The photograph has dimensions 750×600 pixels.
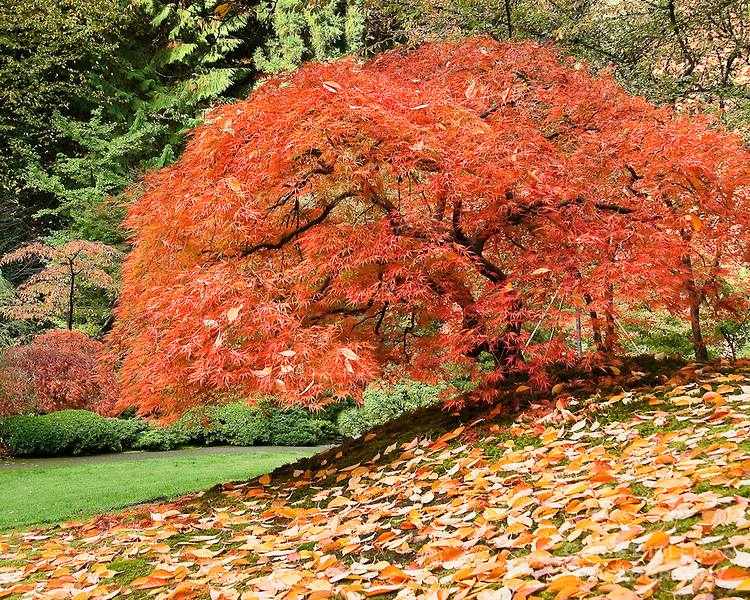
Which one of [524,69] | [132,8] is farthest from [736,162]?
[132,8]

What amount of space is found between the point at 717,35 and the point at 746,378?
21.2 feet

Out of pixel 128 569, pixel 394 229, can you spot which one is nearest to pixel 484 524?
pixel 128 569

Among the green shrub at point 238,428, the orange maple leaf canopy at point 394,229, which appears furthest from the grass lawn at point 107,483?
the orange maple leaf canopy at point 394,229

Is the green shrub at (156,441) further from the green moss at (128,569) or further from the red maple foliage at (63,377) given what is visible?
the green moss at (128,569)

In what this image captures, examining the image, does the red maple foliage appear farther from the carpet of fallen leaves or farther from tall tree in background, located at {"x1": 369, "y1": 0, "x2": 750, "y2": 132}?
tall tree in background, located at {"x1": 369, "y1": 0, "x2": 750, "y2": 132}

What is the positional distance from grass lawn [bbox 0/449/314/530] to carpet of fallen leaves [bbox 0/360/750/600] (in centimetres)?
117

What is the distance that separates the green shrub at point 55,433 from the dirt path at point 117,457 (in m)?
0.19

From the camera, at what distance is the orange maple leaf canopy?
345 cm

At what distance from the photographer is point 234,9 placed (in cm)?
1498

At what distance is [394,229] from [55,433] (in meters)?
7.73

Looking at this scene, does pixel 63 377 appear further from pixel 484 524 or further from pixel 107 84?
pixel 484 524

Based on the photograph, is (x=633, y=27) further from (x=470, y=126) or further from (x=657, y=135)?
(x=470, y=126)

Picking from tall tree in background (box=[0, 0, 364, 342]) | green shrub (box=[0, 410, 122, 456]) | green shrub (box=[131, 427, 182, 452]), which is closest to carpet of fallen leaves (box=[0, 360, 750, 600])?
green shrub (box=[0, 410, 122, 456])

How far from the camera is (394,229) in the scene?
3758 millimetres
